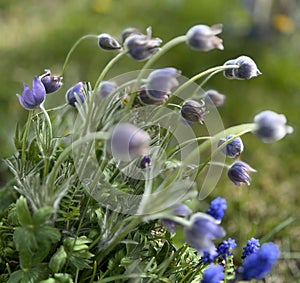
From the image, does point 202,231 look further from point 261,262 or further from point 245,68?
point 245,68

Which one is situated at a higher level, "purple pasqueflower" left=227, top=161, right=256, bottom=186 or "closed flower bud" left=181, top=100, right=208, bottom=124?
"closed flower bud" left=181, top=100, right=208, bottom=124

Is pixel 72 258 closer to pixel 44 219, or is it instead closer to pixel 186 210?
pixel 44 219

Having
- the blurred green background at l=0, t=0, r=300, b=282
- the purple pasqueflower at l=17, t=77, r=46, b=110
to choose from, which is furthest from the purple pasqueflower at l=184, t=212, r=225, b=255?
the blurred green background at l=0, t=0, r=300, b=282

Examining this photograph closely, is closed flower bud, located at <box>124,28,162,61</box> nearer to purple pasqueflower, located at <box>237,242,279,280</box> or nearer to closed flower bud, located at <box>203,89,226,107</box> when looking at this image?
closed flower bud, located at <box>203,89,226,107</box>

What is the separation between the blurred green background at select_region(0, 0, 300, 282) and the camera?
5.91 feet

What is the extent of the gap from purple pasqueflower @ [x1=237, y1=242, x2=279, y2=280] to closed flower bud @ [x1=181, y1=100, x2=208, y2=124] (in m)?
0.24

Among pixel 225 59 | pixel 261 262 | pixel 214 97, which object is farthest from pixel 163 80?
pixel 225 59

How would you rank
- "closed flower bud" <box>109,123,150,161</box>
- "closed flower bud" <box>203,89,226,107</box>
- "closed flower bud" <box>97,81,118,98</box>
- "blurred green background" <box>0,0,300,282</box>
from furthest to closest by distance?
1. "blurred green background" <box>0,0,300,282</box>
2. "closed flower bud" <box>203,89,226,107</box>
3. "closed flower bud" <box>97,81,118,98</box>
4. "closed flower bud" <box>109,123,150,161</box>

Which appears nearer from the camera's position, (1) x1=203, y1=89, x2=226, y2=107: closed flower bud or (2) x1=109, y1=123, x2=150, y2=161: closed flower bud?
(2) x1=109, y1=123, x2=150, y2=161: closed flower bud

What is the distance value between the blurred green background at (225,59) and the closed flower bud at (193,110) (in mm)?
641

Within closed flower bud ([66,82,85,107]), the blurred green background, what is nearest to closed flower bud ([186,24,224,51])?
closed flower bud ([66,82,85,107])

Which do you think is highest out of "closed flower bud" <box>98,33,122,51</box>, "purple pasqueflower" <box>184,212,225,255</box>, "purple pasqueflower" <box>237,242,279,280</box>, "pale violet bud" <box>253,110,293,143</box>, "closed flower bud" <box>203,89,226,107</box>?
"closed flower bud" <box>98,33,122,51</box>

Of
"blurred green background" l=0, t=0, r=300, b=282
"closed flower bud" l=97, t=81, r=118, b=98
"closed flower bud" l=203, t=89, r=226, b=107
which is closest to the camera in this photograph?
"closed flower bud" l=97, t=81, r=118, b=98

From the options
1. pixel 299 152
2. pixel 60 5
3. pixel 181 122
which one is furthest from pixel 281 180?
pixel 60 5
